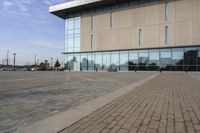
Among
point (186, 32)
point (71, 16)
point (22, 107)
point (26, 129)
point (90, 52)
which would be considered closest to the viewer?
point (26, 129)

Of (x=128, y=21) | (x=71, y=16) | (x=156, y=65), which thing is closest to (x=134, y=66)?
(x=156, y=65)

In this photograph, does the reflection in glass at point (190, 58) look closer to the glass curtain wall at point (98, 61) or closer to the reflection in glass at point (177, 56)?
the reflection in glass at point (177, 56)

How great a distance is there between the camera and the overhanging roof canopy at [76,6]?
46.6 metres

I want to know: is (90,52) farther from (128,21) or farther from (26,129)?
(26,129)

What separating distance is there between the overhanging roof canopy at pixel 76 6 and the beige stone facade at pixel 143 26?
82.5 inches

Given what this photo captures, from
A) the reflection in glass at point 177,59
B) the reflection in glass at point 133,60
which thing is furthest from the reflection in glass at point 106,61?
the reflection in glass at point 177,59

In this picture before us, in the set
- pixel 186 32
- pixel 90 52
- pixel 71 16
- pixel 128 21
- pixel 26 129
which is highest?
pixel 71 16

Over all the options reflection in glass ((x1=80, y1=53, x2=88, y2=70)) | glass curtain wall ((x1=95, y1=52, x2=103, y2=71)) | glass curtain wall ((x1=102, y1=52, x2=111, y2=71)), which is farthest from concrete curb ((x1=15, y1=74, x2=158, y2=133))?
reflection in glass ((x1=80, y1=53, x2=88, y2=70))

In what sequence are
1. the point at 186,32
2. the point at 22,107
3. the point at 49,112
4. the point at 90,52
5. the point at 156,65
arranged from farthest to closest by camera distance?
1. the point at 90,52
2. the point at 156,65
3. the point at 186,32
4. the point at 22,107
5. the point at 49,112

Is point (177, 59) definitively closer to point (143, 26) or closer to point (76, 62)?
point (143, 26)

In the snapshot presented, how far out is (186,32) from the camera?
127 feet

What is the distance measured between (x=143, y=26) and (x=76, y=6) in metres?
18.6

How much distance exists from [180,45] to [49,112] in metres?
38.4

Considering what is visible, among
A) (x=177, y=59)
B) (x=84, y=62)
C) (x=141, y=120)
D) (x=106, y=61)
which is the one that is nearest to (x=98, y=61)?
(x=106, y=61)
